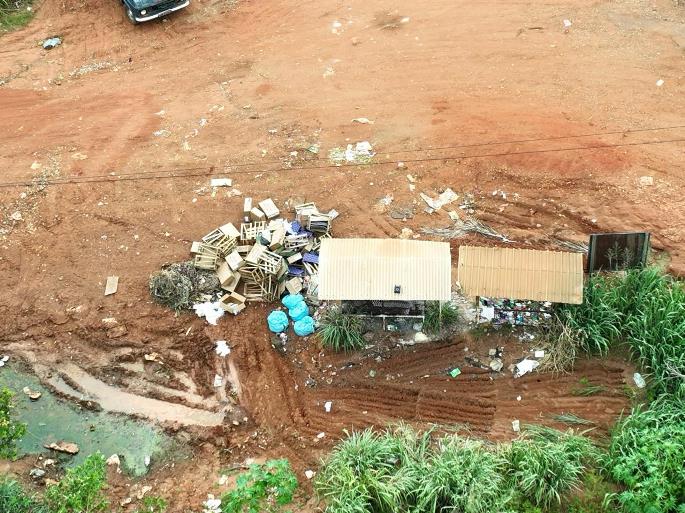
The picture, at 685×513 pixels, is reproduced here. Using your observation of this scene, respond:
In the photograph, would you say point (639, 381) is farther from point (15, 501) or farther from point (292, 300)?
point (15, 501)

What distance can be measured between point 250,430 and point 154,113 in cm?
814

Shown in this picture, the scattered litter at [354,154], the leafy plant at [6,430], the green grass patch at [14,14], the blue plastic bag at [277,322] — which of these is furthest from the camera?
the green grass patch at [14,14]

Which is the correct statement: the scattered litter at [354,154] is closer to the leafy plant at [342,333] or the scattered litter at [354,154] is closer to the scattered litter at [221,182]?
the scattered litter at [221,182]

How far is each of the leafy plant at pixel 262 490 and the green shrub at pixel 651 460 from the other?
462cm

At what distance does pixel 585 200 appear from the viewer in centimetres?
1186

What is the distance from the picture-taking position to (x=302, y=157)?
504 inches

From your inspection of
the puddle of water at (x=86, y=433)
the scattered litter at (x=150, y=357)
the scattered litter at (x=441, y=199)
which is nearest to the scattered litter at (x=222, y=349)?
the scattered litter at (x=150, y=357)

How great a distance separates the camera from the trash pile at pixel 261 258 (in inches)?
426

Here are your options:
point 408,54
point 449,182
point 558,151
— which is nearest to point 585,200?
point 558,151

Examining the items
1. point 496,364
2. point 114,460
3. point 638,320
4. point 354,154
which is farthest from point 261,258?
point 638,320

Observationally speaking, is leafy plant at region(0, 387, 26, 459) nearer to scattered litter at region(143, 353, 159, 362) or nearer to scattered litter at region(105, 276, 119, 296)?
scattered litter at region(143, 353, 159, 362)

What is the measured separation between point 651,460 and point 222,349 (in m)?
6.97

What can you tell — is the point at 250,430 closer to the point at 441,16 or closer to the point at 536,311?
the point at 536,311

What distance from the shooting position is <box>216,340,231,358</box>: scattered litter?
34.3 ft
